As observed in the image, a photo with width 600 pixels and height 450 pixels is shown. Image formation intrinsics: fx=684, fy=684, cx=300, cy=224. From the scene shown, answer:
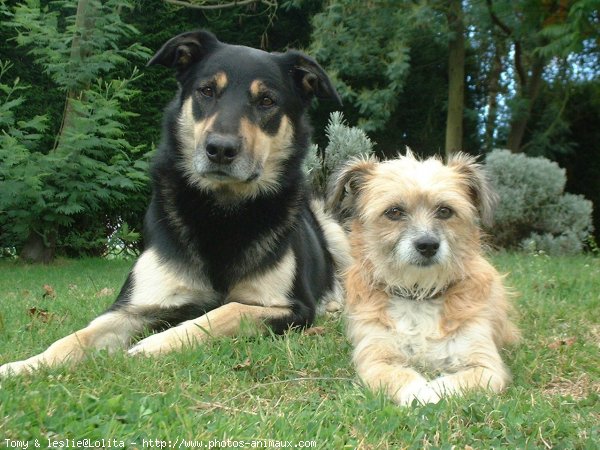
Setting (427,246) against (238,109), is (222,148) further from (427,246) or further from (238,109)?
(427,246)

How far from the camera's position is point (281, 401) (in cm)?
296

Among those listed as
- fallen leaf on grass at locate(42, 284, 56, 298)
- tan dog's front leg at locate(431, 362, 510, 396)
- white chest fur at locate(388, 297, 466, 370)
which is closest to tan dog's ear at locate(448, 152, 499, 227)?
white chest fur at locate(388, 297, 466, 370)

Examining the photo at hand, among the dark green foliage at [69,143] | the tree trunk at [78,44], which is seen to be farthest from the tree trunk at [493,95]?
the tree trunk at [78,44]

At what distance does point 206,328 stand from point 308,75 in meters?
1.95

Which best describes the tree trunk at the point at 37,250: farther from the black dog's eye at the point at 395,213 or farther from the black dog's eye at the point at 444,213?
the black dog's eye at the point at 444,213

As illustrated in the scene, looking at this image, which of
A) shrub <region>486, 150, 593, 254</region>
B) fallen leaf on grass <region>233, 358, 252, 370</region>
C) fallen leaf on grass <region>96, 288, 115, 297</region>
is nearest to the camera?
fallen leaf on grass <region>233, 358, 252, 370</region>

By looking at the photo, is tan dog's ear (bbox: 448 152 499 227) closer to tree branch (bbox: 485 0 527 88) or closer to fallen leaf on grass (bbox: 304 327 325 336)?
fallen leaf on grass (bbox: 304 327 325 336)

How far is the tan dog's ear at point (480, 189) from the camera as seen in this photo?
3.95m

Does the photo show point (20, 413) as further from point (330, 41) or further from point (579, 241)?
point (330, 41)

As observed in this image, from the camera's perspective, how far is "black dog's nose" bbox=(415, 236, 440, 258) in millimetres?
3502

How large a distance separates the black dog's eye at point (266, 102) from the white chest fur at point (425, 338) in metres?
1.60

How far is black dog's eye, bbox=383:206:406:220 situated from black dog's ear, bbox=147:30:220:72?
1756mm

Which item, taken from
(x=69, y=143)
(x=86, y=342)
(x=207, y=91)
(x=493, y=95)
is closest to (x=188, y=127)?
(x=207, y=91)

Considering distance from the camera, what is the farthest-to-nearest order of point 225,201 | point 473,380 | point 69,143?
point 69,143 → point 225,201 → point 473,380
